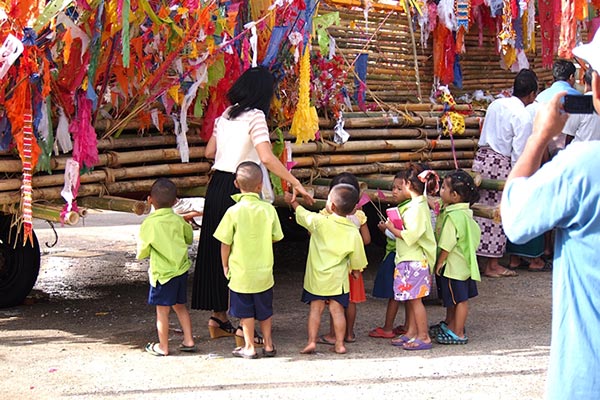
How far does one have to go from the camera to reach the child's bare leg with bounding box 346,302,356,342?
5.79 m

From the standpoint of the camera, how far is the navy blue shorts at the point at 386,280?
19.5ft

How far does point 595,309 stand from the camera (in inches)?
95.1

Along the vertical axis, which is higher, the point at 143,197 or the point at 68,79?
the point at 68,79

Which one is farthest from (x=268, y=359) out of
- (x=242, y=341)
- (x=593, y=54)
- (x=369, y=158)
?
(x=593, y=54)

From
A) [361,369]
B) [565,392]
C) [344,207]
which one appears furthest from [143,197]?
[565,392]

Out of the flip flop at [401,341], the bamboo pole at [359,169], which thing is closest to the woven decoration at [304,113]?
the bamboo pole at [359,169]

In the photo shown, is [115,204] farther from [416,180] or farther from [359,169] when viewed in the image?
[359,169]

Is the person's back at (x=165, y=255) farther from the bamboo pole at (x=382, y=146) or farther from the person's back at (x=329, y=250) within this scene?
the bamboo pole at (x=382, y=146)

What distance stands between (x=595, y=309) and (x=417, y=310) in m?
3.28

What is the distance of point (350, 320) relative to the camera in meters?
5.81

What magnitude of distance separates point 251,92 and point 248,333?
5.09 ft

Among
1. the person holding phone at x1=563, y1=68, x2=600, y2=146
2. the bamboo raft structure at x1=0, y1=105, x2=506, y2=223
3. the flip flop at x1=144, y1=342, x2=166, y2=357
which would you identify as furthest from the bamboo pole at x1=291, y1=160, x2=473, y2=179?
the flip flop at x1=144, y1=342, x2=166, y2=357

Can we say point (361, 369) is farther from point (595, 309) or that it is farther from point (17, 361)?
point (595, 309)

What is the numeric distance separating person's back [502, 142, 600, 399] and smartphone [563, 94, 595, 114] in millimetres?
97
